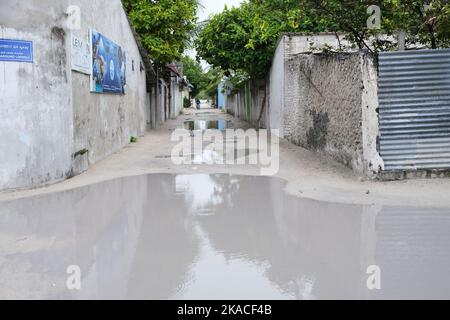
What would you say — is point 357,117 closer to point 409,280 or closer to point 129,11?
point 409,280

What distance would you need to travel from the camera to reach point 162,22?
19.1m

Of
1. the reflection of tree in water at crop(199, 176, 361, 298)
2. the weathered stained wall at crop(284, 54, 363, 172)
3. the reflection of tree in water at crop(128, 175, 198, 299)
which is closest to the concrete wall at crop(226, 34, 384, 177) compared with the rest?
the weathered stained wall at crop(284, 54, 363, 172)

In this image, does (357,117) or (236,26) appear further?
(236,26)

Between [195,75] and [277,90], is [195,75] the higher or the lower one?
the higher one

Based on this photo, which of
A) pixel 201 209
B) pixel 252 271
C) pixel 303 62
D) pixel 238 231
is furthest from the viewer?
pixel 303 62

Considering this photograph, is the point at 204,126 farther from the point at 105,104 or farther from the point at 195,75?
the point at 195,75

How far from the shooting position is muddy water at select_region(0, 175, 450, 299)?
4.21 metres

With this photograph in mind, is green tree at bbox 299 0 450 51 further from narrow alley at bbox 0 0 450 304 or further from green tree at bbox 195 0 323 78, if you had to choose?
green tree at bbox 195 0 323 78

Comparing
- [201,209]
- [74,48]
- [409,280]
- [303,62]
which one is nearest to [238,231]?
[201,209]

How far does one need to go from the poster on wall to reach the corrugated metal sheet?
6534mm

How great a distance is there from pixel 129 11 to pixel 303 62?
9.22 meters

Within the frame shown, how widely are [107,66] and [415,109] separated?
7817 millimetres

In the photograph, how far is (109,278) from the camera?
4449mm

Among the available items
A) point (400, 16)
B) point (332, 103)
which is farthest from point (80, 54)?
point (400, 16)
